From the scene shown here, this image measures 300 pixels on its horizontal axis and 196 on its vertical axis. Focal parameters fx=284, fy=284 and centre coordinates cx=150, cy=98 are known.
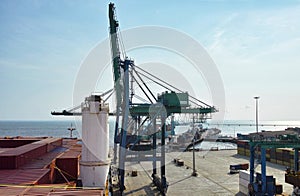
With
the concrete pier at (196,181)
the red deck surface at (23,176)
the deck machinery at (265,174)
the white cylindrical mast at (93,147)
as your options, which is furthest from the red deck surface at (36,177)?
the deck machinery at (265,174)

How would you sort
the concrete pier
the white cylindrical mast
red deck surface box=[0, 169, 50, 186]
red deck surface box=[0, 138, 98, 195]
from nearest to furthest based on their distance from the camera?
red deck surface box=[0, 138, 98, 195] < red deck surface box=[0, 169, 50, 186] < the white cylindrical mast < the concrete pier

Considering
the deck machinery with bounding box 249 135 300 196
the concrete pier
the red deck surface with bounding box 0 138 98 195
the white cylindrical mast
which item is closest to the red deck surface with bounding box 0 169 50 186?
the red deck surface with bounding box 0 138 98 195

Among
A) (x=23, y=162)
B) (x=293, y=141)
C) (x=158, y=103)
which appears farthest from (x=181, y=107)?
(x=23, y=162)

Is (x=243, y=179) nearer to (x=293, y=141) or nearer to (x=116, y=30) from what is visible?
(x=293, y=141)

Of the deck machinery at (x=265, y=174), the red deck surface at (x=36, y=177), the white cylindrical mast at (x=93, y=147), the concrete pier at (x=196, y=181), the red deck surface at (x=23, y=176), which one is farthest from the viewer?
the concrete pier at (x=196, y=181)

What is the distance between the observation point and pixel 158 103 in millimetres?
36750

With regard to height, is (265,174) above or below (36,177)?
below

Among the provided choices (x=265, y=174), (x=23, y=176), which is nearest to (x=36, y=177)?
(x=23, y=176)

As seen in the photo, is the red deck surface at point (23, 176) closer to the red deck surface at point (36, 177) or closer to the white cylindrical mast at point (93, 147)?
the red deck surface at point (36, 177)

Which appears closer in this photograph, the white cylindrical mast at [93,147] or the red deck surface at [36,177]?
the red deck surface at [36,177]

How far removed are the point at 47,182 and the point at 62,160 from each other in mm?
3177

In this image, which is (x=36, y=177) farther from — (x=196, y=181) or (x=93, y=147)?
(x=196, y=181)

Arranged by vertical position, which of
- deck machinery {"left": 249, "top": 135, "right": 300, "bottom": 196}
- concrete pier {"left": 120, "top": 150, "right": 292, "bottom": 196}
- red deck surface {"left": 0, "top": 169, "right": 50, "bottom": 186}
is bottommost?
concrete pier {"left": 120, "top": 150, "right": 292, "bottom": 196}

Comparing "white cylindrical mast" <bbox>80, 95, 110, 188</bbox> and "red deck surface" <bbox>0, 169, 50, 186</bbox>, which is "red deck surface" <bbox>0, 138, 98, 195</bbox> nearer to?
"red deck surface" <bbox>0, 169, 50, 186</bbox>
